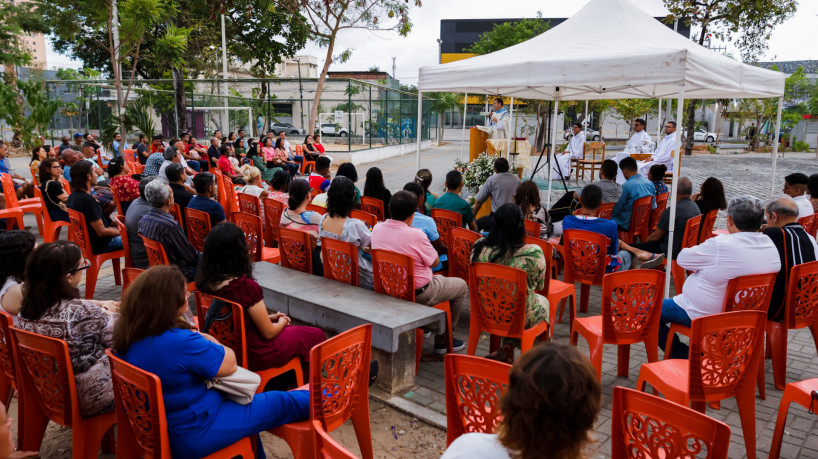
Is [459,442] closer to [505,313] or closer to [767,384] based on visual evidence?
[505,313]

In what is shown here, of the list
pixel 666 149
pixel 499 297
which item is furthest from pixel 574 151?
pixel 499 297

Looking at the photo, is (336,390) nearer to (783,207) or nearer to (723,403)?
(723,403)

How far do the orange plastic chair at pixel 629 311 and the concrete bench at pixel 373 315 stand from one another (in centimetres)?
105

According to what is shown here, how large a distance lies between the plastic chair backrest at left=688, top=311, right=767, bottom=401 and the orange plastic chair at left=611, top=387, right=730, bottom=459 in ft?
2.87

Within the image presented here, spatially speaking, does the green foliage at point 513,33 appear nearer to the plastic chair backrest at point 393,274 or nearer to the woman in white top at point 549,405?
the plastic chair backrest at point 393,274

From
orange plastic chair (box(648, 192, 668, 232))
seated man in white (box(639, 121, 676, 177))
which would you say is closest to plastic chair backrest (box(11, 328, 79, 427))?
orange plastic chair (box(648, 192, 668, 232))

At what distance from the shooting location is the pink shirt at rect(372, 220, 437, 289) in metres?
4.11

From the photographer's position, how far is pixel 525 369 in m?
1.48

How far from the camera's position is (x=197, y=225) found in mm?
5641

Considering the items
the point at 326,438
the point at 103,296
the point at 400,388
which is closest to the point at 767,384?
the point at 400,388

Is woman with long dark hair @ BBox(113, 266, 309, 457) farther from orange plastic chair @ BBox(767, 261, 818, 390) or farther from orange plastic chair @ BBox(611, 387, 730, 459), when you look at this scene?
orange plastic chair @ BBox(767, 261, 818, 390)

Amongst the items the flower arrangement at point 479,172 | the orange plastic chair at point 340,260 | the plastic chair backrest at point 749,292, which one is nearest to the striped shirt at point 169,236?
the orange plastic chair at point 340,260

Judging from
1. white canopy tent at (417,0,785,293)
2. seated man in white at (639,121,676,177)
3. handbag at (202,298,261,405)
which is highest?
white canopy tent at (417,0,785,293)

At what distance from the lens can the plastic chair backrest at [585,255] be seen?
468 centimetres
